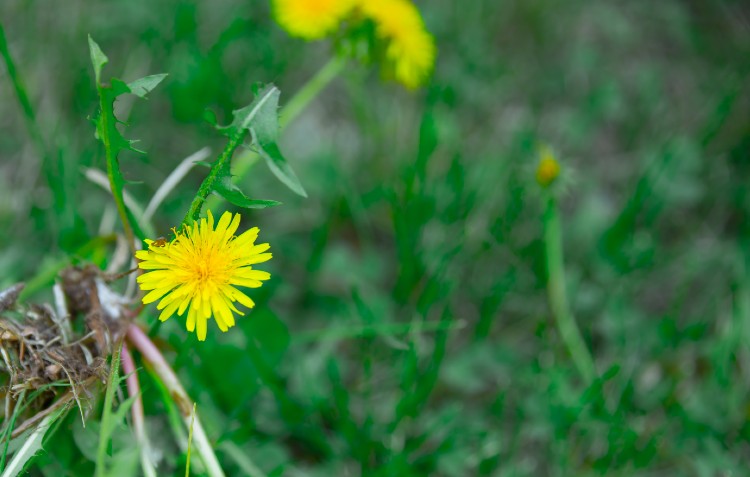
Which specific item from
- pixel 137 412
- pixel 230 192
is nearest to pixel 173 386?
pixel 137 412

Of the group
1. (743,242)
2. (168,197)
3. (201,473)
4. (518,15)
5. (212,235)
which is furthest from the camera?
(518,15)

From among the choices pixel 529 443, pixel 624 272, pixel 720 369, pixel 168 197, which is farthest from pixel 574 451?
pixel 168 197

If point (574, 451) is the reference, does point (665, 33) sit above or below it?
above

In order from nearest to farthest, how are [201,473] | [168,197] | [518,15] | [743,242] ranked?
[201,473]
[168,197]
[743,242]
[518,15]

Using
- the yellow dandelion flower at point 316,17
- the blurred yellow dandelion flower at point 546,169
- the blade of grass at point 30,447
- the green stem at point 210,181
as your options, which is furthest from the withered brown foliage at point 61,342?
the blurred yellow dandelion flower at point 546,169

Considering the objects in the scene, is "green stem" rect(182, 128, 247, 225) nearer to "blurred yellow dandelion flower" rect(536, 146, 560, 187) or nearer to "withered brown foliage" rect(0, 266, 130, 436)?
"withered brown foliage" rect(0, 266, 130, 436)

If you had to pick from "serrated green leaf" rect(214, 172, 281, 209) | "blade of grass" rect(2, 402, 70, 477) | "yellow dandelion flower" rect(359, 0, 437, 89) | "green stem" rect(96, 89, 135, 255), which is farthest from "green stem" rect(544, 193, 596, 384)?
"blade of grass" rect(2, 402, 70, 477)

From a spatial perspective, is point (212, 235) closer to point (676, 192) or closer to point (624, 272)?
point (624, 272)
